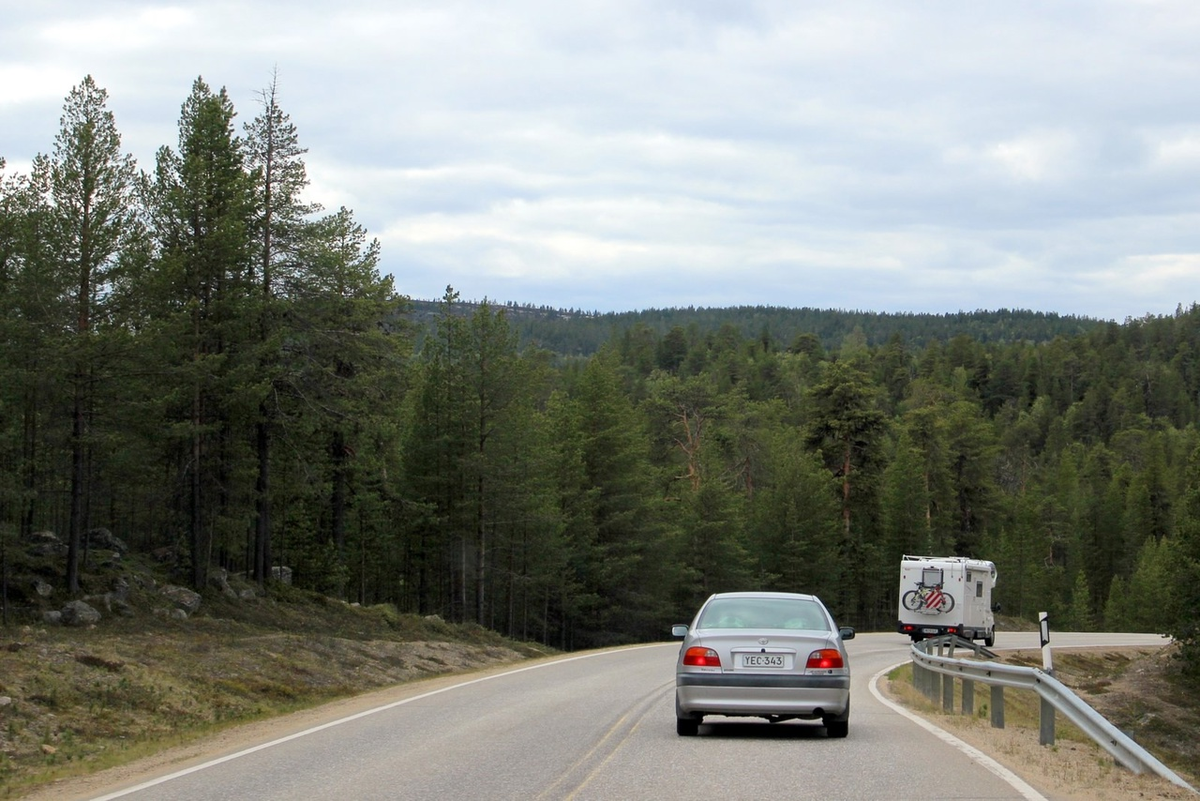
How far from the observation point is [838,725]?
12.2 m

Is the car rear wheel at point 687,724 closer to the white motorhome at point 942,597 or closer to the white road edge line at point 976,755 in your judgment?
the white road edge line at point 976,755

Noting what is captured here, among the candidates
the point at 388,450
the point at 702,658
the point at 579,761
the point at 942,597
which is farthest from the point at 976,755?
the point at 388,450

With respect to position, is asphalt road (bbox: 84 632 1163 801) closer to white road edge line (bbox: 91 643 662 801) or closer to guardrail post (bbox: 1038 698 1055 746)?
white road edge line (bbox: 91 643 662 801)

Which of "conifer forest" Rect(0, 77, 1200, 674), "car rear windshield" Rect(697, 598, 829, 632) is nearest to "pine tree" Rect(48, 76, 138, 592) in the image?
"conifer forest" Rect(0, 77, 1200, 674)

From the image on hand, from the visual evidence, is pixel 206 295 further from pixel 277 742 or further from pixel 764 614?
pixel 764 614

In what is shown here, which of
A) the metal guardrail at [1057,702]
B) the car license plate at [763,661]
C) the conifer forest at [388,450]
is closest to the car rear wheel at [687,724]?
the car license plate at [763,661]

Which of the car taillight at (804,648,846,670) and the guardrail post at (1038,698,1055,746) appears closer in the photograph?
the guardrail post at (1038,698,1055,746)

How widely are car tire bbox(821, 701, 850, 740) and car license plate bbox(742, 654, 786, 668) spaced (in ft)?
2.95

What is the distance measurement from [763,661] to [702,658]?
64 centimetres

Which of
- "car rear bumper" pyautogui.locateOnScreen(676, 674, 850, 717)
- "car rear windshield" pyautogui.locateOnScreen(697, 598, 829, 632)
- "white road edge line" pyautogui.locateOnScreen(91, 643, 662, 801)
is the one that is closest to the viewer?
"white road edge line" pyautogui.locateOnScreen(91, 643, 662, 801)

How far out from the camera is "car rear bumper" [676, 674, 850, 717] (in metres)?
11.7

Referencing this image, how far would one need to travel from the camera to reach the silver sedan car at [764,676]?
11.7 m

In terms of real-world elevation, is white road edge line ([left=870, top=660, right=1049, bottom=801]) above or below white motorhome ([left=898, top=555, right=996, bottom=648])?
above

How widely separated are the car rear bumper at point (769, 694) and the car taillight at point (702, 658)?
11 cm
